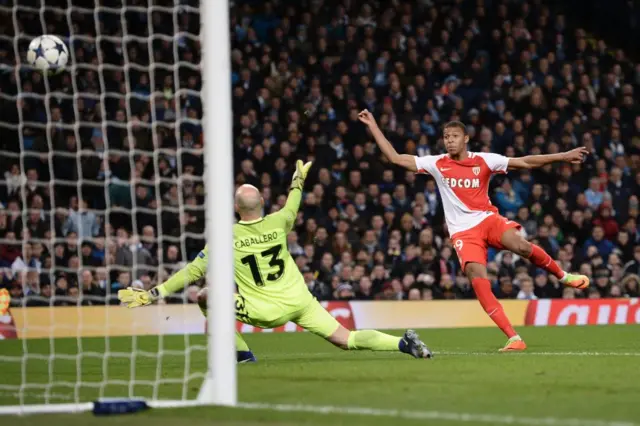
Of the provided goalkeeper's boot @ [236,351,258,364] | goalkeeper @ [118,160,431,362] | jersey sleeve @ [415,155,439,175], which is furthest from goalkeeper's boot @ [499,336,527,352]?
goalkeeper's boot @ [236,351,258,364]

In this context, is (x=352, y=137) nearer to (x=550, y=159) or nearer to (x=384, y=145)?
(x=384, y=145)

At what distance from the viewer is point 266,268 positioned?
31.5 ft

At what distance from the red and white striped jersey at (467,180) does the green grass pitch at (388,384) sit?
1.27 m

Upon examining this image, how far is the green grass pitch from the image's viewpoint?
6.14 meters

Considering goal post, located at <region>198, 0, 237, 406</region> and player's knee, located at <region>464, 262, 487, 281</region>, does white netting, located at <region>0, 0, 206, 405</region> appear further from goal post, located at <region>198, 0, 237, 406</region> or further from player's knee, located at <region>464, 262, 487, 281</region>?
goal post, located at <region>198, 0, 237, 406</region>

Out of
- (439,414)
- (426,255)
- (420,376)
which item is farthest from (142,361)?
(426,255)

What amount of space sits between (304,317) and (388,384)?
2.17m

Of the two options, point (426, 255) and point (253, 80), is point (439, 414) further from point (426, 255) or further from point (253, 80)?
point (253, 80)

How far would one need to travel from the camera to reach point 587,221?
2030 centimetres

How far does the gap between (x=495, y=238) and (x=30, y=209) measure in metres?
6.17

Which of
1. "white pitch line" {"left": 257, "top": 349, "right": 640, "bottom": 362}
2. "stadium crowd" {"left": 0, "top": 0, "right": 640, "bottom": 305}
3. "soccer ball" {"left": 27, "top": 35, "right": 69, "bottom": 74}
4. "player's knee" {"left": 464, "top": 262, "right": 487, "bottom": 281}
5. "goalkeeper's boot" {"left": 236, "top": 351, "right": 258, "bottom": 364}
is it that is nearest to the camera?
"goalkeeper's boot" {"left": 236, "top": 351, "right": 258, "bottom": 364}

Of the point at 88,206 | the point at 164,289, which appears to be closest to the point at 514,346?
the point at 164,289

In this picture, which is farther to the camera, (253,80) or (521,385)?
(253,80)

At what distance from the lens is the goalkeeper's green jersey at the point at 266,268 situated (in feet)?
31.5
